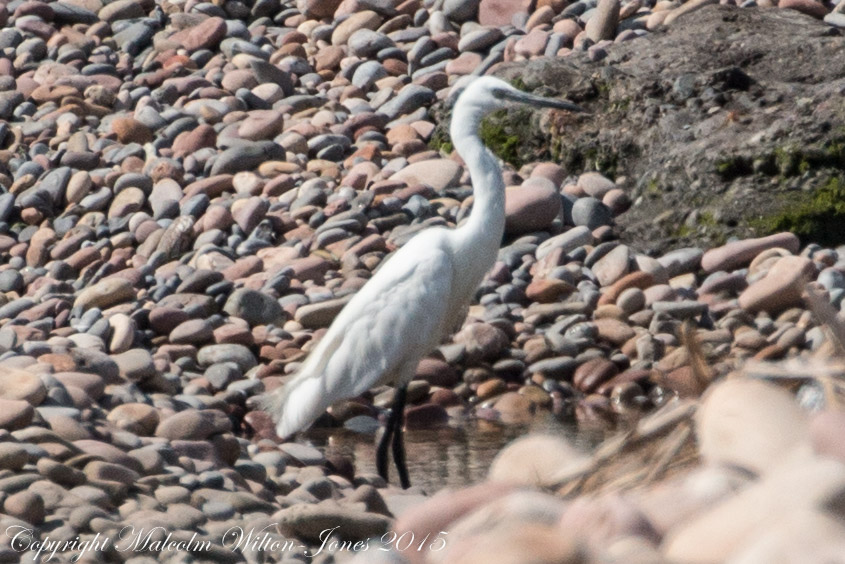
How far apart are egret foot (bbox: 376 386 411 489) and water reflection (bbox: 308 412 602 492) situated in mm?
128

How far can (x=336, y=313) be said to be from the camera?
7.91 metres

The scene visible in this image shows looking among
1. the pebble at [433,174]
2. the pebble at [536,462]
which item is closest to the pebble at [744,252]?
the pebble at [433,174]

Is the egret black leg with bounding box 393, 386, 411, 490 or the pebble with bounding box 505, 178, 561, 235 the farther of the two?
the pebble with bounding box 505, 178, 561, 235

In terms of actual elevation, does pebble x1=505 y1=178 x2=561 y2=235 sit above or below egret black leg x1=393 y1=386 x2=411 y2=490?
below

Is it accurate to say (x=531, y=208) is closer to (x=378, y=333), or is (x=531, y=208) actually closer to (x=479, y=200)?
(x=479, y=200)

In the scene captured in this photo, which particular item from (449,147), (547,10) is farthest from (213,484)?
(547,10)

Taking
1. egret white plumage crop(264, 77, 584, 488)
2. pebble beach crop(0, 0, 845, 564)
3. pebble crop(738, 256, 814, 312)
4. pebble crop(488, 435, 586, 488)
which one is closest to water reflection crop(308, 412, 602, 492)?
pebble beach crop(0, 0, 845, 564)

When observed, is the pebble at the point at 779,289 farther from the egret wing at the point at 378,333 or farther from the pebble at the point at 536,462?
the pebble at the point at 536,462

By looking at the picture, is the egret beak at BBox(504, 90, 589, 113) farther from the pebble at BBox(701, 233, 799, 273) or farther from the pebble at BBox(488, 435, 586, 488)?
the pebble at BBox(488, 435, 586, 488)

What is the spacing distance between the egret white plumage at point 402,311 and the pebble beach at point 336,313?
0.24 m

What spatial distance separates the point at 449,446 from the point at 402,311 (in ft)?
3.72

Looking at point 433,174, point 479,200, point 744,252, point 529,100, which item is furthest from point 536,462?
point 433,174

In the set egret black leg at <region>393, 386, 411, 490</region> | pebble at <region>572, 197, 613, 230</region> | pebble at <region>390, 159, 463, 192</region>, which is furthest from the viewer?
pebble at <region>390, 159, 463, 192</region>

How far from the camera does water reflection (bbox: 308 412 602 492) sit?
5.97 m
